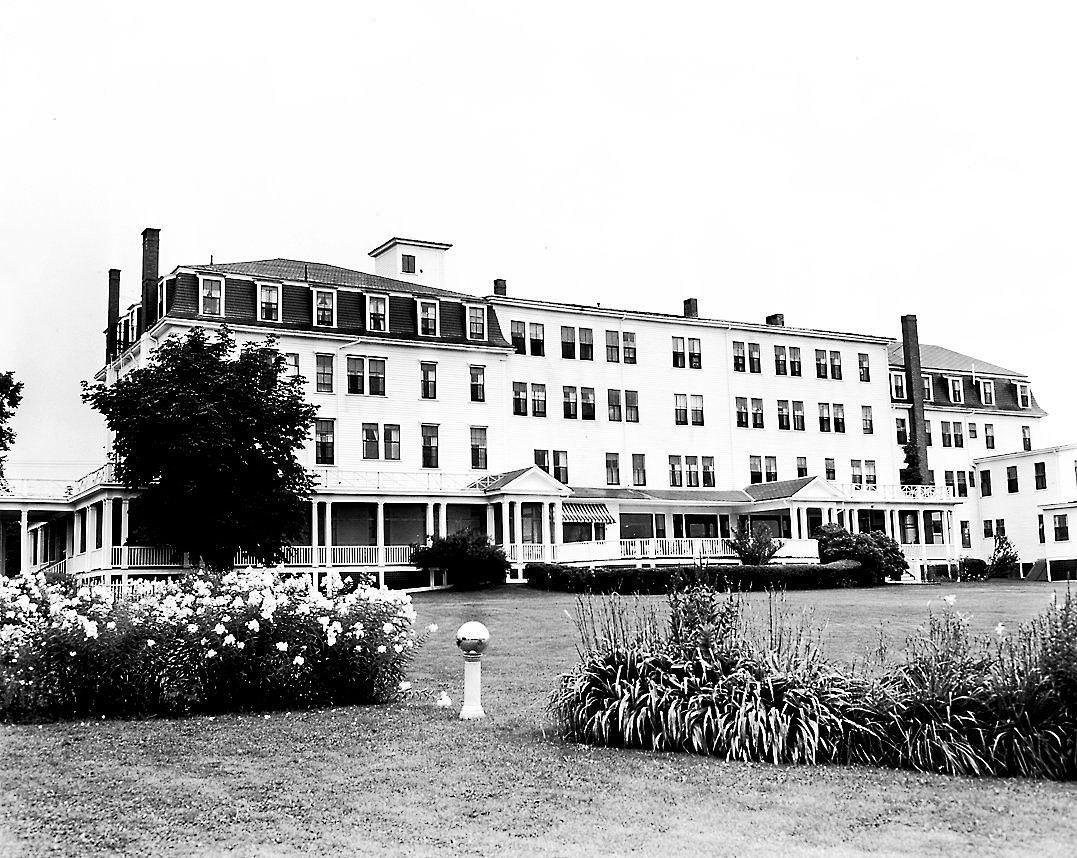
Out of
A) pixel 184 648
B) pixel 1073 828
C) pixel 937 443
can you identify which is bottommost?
pixel 1073 828

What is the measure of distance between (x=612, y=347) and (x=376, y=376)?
38.0 feet

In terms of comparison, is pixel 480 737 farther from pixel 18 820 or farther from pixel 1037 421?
pixel 1037 421

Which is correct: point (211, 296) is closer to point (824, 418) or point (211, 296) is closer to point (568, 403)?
→ point (568, 403)

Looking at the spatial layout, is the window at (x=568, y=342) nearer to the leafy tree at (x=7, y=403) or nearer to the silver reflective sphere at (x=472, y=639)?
the leafy tree at (x=7, y=403)

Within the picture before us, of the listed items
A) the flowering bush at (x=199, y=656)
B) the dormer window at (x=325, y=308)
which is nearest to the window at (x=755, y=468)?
the dormer window at (x=325, y=308)

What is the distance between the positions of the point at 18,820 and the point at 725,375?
51049mm

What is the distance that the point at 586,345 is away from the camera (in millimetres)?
55562

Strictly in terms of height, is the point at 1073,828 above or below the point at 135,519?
below

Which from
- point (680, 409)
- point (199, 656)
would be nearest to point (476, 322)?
point (680, 409)

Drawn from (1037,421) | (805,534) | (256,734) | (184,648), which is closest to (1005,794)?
(256,734)

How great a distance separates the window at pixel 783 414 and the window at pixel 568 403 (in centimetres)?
1132

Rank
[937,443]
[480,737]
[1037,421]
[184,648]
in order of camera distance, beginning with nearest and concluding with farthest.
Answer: [480,737] < [184,648] < [937,443] < [1037,421]

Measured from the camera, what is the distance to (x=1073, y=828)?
30.0 ft

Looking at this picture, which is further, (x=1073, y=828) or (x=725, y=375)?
(x=725, y=375)
